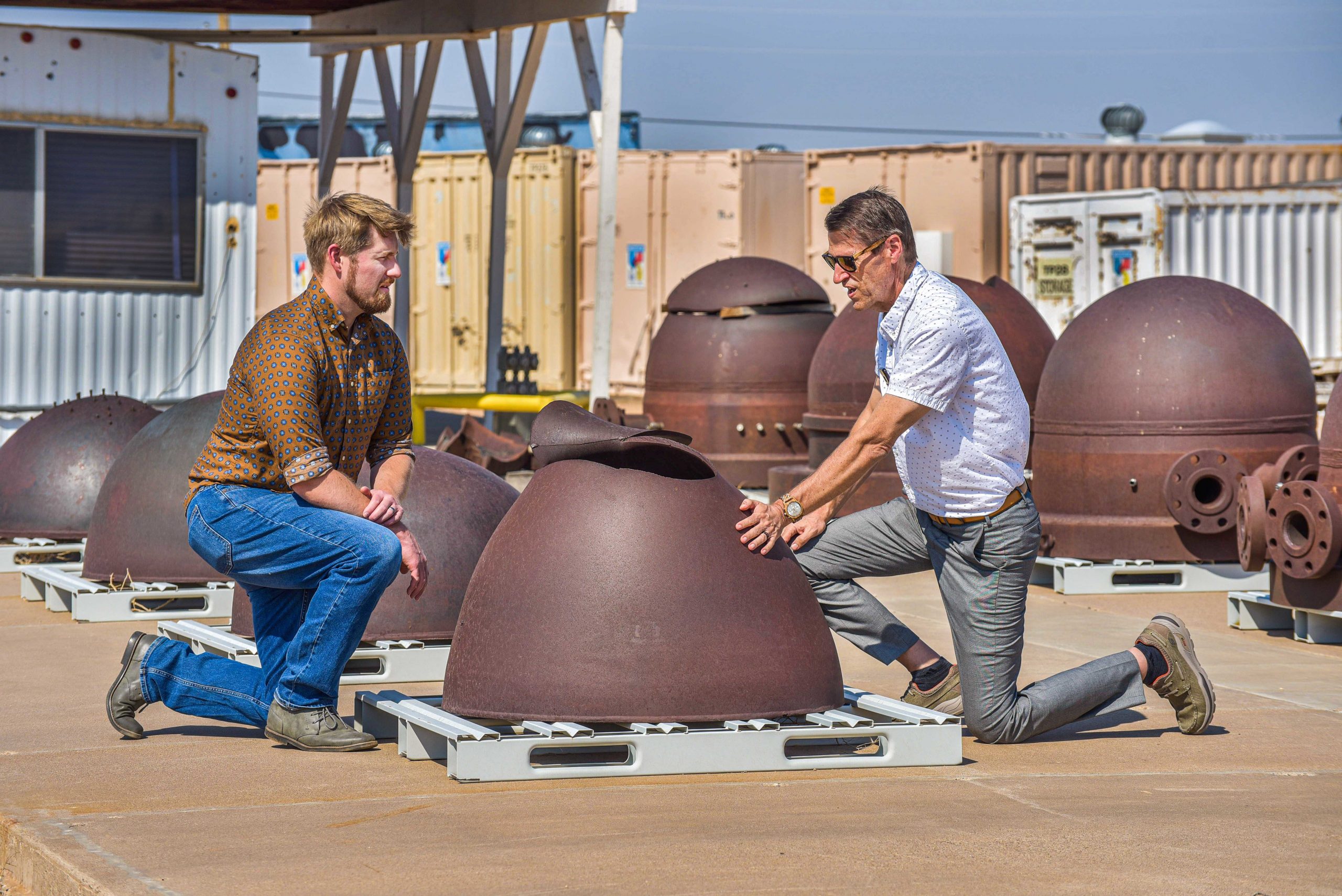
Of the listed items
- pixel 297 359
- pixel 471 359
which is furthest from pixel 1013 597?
pixel 471 359

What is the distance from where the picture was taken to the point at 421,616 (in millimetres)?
6684

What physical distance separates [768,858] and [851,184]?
17.6m

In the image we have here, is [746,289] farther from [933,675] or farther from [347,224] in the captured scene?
[347,224]

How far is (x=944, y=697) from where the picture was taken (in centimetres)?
558

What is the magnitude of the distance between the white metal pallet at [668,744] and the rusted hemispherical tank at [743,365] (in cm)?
771

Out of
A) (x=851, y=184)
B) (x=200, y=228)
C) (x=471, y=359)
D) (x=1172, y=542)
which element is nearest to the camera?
(x=1172, y=542)

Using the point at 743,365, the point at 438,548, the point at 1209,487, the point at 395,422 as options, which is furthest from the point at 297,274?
the point at 395,422

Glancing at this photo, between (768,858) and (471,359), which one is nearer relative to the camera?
(768,858)

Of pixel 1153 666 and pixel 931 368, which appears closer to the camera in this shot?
pixel 931 368

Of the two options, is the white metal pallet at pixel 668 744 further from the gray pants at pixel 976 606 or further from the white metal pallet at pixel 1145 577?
the white metal pallet at pixel 1145 577

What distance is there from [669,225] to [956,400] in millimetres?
16439

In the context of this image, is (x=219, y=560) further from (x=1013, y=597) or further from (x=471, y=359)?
(x=471, y=359)

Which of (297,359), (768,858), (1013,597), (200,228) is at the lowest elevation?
(768,858)

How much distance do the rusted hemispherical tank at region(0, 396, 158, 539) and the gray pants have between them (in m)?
5.81
